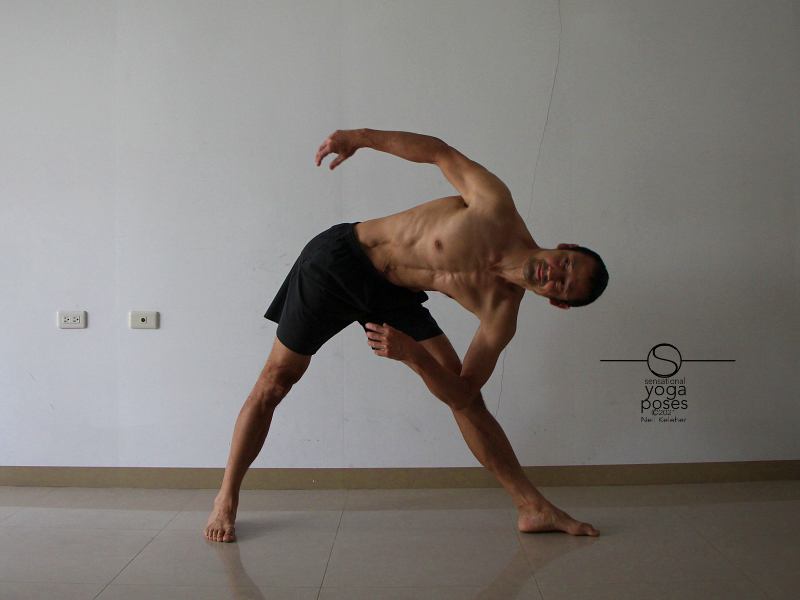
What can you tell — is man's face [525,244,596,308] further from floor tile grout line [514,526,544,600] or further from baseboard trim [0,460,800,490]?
baseboard trim [0,460,800,490]

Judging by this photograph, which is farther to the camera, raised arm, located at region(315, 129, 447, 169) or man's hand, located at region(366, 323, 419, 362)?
raised arm, located at region(315, 129, 447, 169)

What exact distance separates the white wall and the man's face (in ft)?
2.96

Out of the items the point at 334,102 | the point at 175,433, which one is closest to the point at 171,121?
the point at 334,102

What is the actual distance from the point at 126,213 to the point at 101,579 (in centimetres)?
153

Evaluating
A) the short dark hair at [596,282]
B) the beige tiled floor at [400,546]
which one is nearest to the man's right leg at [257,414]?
the beige tiled floor at [400,546]

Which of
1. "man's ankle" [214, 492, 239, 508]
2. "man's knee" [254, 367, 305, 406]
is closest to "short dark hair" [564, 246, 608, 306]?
"man's knee" [254, 367, 305, 406]

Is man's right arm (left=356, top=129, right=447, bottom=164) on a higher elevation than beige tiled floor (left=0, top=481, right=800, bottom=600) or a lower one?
higher

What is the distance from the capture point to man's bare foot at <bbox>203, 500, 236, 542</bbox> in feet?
7.48

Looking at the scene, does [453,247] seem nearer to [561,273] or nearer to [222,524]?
[561,273]

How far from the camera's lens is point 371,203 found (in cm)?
295

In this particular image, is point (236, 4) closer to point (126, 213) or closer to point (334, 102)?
point (334, 102)

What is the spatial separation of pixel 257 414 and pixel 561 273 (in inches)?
42.3

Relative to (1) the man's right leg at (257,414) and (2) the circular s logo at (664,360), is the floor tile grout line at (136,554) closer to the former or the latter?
(1) the man's right leg at (257,414)

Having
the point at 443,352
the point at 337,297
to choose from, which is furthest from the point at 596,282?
the point at 337,297
